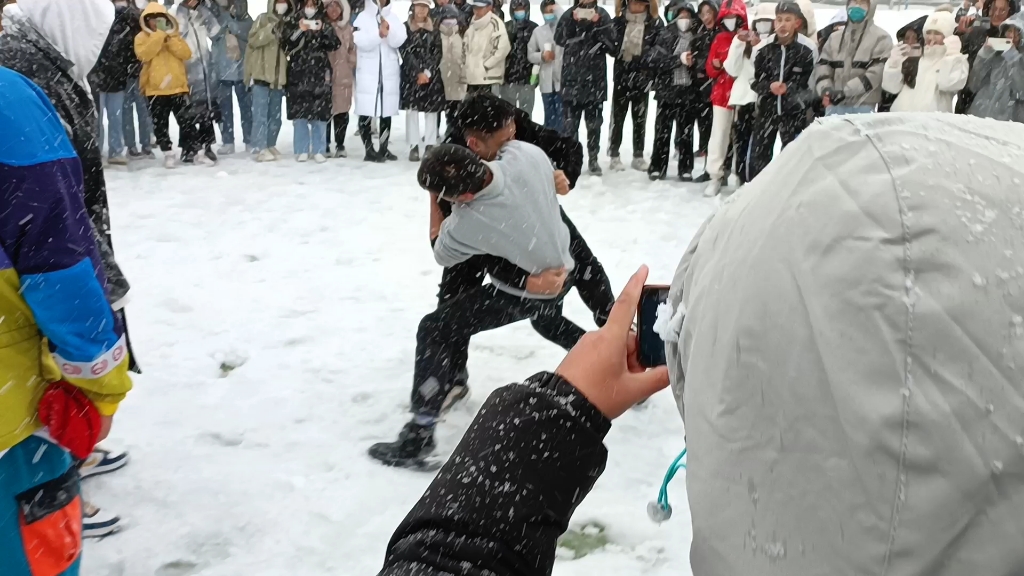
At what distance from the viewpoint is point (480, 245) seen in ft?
10.2

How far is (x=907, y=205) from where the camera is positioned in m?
0.60

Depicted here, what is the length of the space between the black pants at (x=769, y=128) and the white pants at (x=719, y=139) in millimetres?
434

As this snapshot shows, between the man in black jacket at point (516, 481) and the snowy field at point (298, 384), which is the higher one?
the man in black jacket at point (516, 481)

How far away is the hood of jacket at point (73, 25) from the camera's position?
7.47 ft

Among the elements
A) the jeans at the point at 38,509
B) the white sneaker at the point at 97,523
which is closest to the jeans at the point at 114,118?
the white sneaker at the point at 97,523

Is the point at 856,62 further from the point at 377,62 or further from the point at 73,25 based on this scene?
the point at 73,25

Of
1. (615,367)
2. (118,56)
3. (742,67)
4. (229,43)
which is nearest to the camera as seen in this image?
(615,367)

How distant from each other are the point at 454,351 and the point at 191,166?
6.62 meters

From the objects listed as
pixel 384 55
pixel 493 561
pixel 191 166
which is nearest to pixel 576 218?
pixel 384 55

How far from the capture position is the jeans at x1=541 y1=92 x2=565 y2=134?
9.55 metres

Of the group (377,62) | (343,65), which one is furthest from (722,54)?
(343,65)

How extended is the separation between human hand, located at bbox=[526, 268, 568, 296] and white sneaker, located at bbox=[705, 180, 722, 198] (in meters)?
5.12

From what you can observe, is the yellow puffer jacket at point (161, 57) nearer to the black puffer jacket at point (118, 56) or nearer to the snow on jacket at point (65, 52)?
the black puffer jacket at point (118, 56)

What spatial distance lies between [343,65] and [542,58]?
7.35 feet
